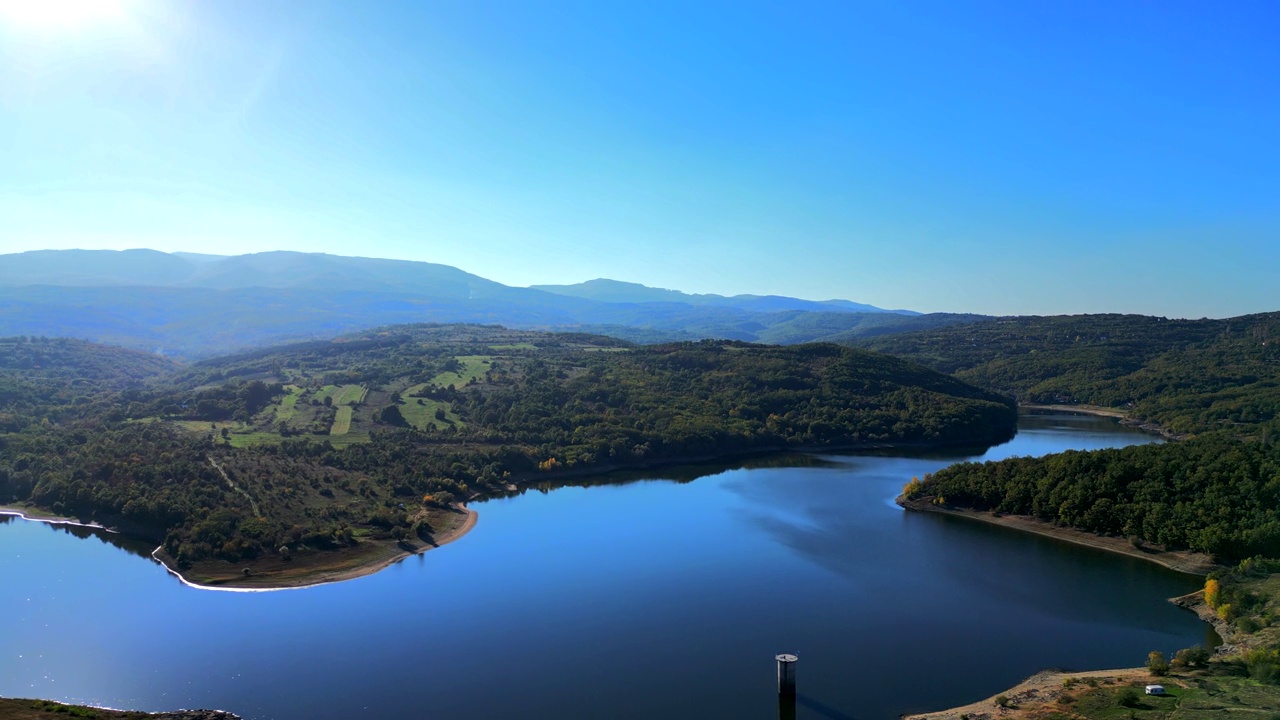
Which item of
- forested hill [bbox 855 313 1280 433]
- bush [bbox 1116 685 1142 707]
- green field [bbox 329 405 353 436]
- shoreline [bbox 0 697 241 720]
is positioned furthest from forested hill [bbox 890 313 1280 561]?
green field [bbox 329 405 353 436]

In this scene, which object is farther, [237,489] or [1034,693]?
[237,489]

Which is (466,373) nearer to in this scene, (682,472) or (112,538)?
(682,472)

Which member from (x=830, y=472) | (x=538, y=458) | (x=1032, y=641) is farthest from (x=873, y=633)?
(x=538, y=458)

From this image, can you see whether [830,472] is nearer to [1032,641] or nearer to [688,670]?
[1032,641]

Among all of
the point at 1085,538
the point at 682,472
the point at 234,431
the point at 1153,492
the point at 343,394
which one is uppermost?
the point at 343,394

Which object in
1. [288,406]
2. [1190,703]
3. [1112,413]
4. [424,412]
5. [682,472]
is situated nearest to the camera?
[1190,703]

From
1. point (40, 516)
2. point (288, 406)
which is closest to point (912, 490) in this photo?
point (40, 516)

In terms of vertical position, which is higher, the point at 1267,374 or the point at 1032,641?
the point at 1267,374
